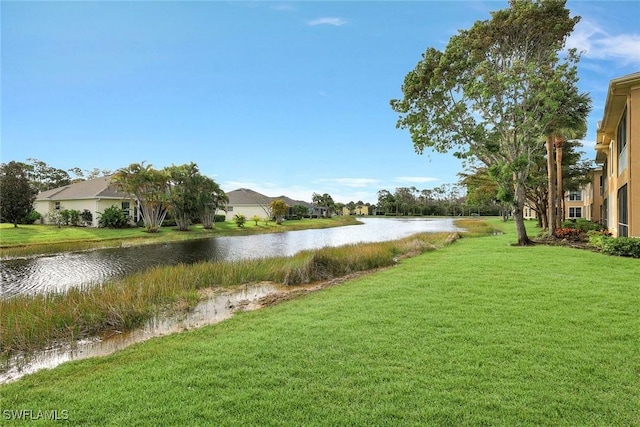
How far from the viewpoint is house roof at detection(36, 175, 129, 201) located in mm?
31538

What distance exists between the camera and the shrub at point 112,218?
29719mm

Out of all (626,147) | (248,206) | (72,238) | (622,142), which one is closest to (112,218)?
(72,238)

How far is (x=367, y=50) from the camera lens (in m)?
17.1

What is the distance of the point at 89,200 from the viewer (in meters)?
31.2

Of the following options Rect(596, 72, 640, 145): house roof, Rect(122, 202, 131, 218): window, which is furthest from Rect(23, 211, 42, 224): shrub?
Rect(596, 72, 640, 145): house roof

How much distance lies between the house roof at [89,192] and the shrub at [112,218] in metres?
1.87

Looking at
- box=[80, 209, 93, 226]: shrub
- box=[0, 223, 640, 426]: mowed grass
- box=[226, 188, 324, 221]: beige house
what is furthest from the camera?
box=[226, 188, 324, 221]: beige house

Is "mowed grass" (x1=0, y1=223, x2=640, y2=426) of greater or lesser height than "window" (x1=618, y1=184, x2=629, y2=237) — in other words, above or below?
below

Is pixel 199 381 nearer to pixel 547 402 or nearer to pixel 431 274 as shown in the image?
pixel 547 402

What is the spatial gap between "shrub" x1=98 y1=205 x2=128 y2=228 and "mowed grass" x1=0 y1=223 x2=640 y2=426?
28208 millimetres

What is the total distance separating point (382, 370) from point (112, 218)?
31878 mm

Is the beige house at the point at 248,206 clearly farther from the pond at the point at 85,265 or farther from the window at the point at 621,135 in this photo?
the window at the point at 621,135

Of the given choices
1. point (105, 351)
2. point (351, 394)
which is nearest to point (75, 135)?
point (105, 351)

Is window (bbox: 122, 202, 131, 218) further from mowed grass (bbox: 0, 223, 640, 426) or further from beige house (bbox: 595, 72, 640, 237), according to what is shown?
beige house (bbox: 595, 72, 640, 237)
